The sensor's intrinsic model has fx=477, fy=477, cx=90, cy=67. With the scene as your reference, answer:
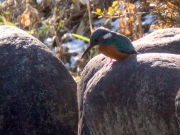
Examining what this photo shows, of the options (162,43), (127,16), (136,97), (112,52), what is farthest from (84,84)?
(127,16)

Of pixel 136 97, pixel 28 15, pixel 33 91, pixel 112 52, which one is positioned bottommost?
pixel 28 15

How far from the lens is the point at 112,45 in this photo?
14.0 ft

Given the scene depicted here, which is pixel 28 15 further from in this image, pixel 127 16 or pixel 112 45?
pixel 112 45

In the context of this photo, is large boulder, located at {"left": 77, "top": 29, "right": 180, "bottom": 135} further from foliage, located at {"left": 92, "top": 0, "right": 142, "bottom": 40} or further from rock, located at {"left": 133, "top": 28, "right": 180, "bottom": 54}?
foliage, located at {"left": 92, "top": 0, "right": 142, "bottom": 40}

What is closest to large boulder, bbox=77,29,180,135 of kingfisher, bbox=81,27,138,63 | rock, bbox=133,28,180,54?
kingfisher, bbox=81,27,138,63

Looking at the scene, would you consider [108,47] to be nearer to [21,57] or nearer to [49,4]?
[21,57]

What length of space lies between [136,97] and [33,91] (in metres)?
1.59

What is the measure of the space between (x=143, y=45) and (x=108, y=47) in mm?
573

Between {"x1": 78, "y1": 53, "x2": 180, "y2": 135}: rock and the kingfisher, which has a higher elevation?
the kingfisher

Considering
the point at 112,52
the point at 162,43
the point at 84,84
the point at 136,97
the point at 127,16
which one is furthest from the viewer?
the point at 127,16

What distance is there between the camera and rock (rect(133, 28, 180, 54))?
15.0ft

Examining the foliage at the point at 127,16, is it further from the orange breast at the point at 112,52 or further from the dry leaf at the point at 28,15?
the orange breast at the point at 112,52

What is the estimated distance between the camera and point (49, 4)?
32.1ft

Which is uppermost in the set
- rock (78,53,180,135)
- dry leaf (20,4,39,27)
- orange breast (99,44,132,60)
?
orange breast (99,44,132,60)
